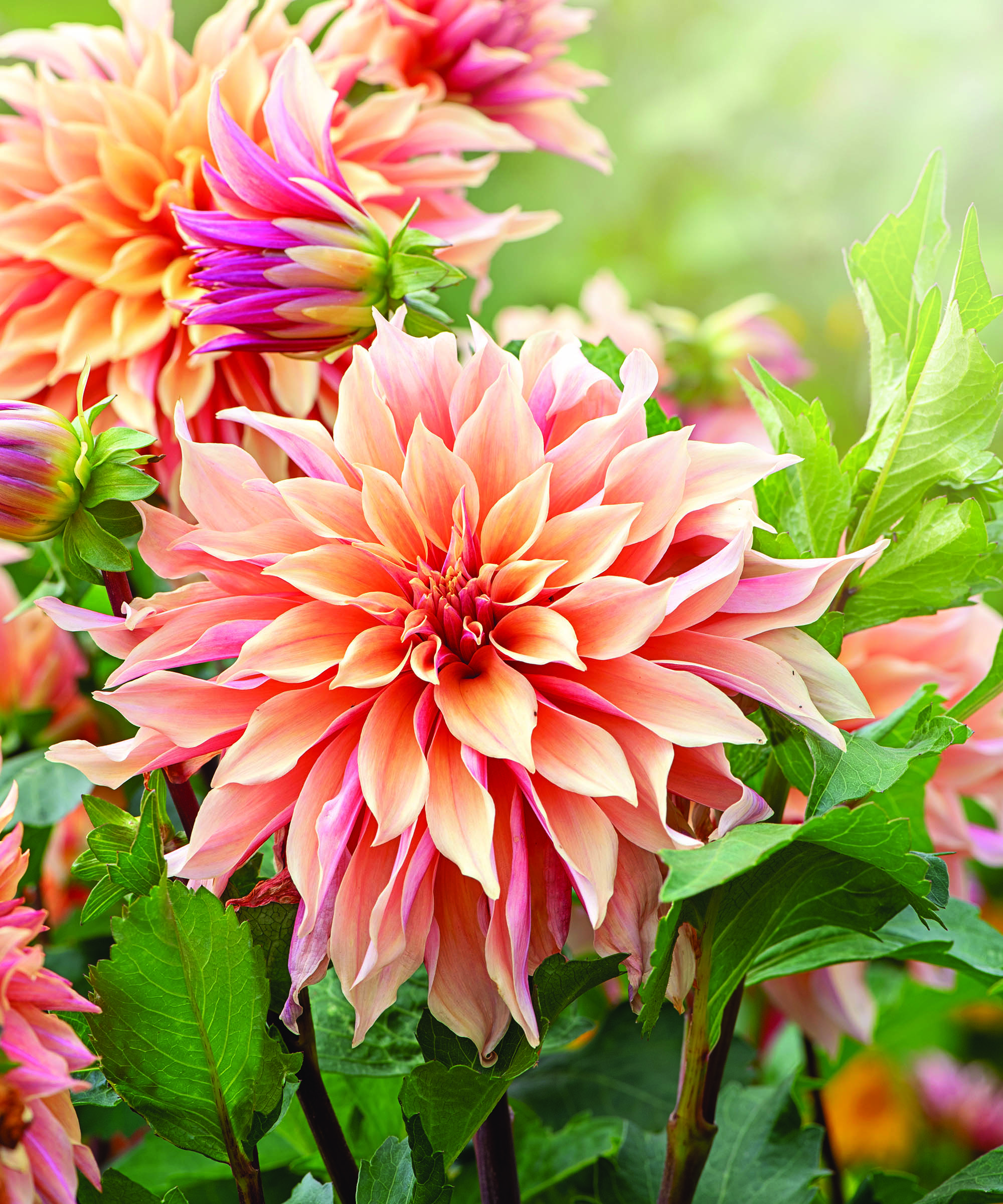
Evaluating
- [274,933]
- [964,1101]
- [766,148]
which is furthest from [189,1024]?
[766,148]

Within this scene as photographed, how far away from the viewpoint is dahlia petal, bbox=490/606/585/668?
0.23 meters

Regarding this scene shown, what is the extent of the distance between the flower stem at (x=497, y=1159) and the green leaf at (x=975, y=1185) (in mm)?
106

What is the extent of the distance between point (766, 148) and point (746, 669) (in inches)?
59.2

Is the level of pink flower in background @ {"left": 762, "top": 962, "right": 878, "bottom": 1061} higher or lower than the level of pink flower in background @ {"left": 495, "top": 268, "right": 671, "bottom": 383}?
lower

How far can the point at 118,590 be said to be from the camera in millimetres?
268

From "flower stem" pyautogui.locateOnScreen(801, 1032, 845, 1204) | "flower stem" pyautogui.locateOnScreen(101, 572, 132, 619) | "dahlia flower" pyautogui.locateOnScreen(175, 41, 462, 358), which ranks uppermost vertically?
"dahlia flower" pyautogui.locateOnScreen(175, 41, 462, 358)

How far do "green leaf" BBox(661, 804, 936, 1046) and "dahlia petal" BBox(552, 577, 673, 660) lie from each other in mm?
42

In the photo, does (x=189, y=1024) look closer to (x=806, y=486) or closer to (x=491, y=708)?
(x=491, y=708)

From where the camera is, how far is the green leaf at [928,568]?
0.28 m

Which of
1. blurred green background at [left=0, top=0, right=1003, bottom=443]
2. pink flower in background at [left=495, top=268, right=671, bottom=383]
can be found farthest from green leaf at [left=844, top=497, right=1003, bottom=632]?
blurred green background at [left=0, top=0, right=1003, bottom=443]

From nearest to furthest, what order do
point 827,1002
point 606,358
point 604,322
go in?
1. point 606,358
2. point 827,1002
3. point 604,322

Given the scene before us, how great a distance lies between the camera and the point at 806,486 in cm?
29

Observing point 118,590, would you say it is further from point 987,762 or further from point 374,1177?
point 987,762

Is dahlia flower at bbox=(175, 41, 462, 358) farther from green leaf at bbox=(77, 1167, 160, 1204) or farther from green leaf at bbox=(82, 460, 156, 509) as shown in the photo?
green leaf at bbox=(77, 1167, 160, 1204)
